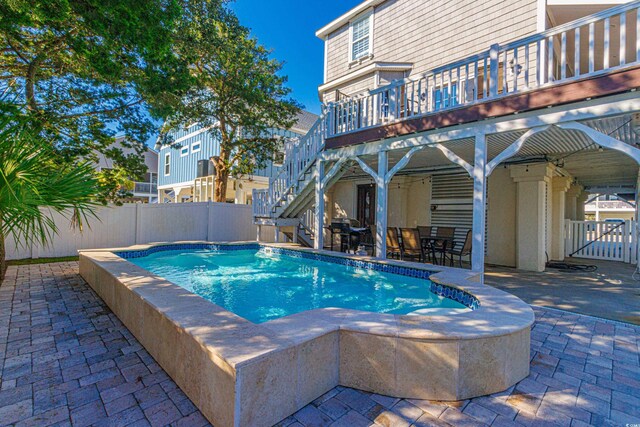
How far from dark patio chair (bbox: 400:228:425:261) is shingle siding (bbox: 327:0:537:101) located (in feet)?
16.7

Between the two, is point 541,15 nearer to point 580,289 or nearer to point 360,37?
point 360,37

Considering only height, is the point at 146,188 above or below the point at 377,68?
below

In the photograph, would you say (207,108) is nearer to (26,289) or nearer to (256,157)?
(256,157)

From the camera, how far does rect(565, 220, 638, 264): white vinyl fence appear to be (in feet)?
30.5

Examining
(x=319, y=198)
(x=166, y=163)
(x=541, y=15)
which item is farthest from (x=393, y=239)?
(x=166, y=163)

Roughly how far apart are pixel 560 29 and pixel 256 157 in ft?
32.5

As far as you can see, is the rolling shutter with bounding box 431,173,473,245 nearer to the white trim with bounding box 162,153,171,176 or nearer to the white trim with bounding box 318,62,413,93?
the white trim with bounding box 318,62,413,93

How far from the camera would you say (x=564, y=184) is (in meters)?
9.59

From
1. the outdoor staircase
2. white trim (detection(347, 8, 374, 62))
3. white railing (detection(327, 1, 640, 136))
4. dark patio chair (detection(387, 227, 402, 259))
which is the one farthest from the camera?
white trim (detection(347, 8, 374, 62))

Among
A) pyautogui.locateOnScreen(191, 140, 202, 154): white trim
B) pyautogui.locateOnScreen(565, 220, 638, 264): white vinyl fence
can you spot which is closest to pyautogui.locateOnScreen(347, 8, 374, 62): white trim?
pyautogui.locateOnScreen(565, 220, 638, 264): white vinyl fence

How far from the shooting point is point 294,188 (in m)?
9.56

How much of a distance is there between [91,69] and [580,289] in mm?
10441

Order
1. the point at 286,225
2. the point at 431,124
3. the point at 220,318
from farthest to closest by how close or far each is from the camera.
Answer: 1. the point at 286,225
2. the point at 431,124
3. the point at 220,318

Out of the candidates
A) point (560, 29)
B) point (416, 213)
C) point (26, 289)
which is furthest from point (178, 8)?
point (416, 213)
